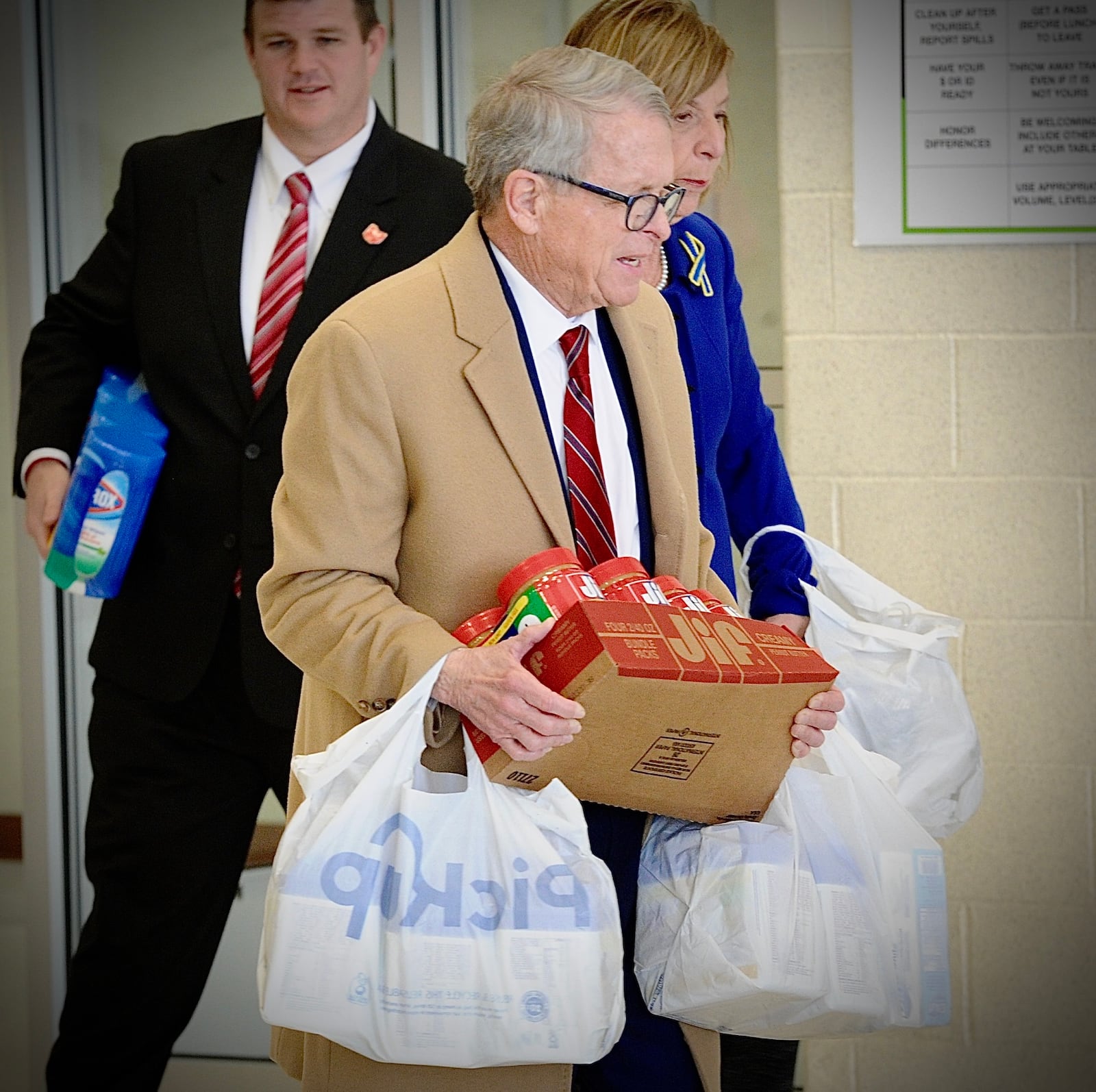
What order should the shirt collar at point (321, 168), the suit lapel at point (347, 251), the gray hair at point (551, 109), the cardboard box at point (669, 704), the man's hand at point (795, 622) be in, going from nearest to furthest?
the cardboard box at point (669, 704), the gray hair at point (551, 109), the man's hand at point (795, 622), the suit lapel at point (347, 251), the shirt collar at point (321, 168)

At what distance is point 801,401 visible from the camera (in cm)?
240

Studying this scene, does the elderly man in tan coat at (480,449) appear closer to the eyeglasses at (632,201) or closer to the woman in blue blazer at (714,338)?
the eyeglasses at (632,201)

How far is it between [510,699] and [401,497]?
0.27 m

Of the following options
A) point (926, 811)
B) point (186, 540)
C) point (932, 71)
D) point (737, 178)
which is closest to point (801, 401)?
point (737, 178)

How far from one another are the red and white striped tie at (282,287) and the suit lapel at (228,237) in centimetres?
3

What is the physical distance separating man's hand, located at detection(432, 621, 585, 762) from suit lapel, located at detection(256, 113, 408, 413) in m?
0.81

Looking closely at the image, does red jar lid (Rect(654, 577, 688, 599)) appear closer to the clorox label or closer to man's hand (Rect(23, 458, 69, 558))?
the clorox label

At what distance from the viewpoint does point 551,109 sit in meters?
1.48

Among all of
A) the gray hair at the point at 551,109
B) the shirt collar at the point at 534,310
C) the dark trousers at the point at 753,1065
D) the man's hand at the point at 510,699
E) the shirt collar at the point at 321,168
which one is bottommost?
the dark trousers at the point at 753,1065

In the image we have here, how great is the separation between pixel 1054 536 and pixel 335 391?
144cm

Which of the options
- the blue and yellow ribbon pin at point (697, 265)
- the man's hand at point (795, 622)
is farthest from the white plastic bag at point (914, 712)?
the blue and yellow ribbon pin at point (697, 265)

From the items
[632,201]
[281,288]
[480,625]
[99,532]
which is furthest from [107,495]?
[632,201]

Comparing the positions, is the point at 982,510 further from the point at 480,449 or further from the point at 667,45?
the point at 480,449

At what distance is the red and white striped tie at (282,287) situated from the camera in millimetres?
2098
